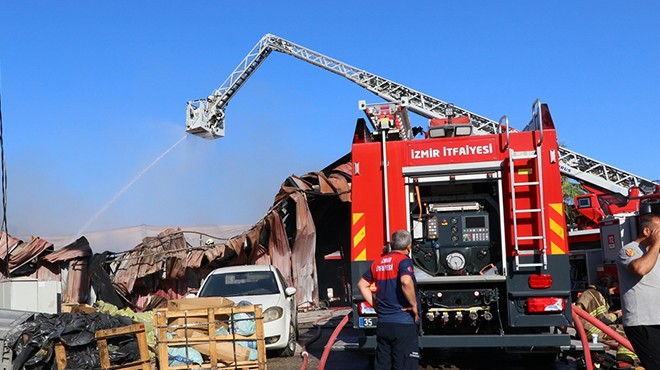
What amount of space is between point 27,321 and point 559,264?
6.11m

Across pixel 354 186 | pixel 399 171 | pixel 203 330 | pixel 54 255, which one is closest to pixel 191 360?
pixel 203 330

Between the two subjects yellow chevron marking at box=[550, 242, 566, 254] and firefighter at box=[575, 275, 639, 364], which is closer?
yellow chevron marking at box=[550, 242, 566, 254]

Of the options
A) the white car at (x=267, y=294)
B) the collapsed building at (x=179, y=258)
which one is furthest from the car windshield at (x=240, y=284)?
the collapsed building at (x=179, y=258)

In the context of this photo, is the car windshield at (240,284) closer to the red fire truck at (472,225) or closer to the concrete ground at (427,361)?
the concrete ground at (427,361)

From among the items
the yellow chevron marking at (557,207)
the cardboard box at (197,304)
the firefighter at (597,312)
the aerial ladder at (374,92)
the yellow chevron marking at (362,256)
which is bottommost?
the firefighter at (597,312)

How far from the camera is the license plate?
745 cm

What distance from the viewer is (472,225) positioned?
806cm

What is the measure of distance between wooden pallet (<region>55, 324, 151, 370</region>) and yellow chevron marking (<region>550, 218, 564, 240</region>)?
467 cm

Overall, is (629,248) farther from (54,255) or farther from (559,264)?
(54,255)

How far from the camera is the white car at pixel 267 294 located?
9688 mm

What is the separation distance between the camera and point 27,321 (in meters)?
7.67

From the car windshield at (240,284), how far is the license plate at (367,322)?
312 cm

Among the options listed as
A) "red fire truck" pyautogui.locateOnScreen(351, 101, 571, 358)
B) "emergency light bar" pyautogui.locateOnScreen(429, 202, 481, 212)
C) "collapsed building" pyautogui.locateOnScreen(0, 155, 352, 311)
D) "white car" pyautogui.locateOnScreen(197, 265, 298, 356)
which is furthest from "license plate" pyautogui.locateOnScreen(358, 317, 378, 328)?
"collapsed building" pyautogui.locateOnScreen(0, 155, 352, 311)

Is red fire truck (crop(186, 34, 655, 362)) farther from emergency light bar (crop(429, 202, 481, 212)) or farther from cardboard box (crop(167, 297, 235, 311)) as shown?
cardboard box (crop(167, 297, 235, 311))
